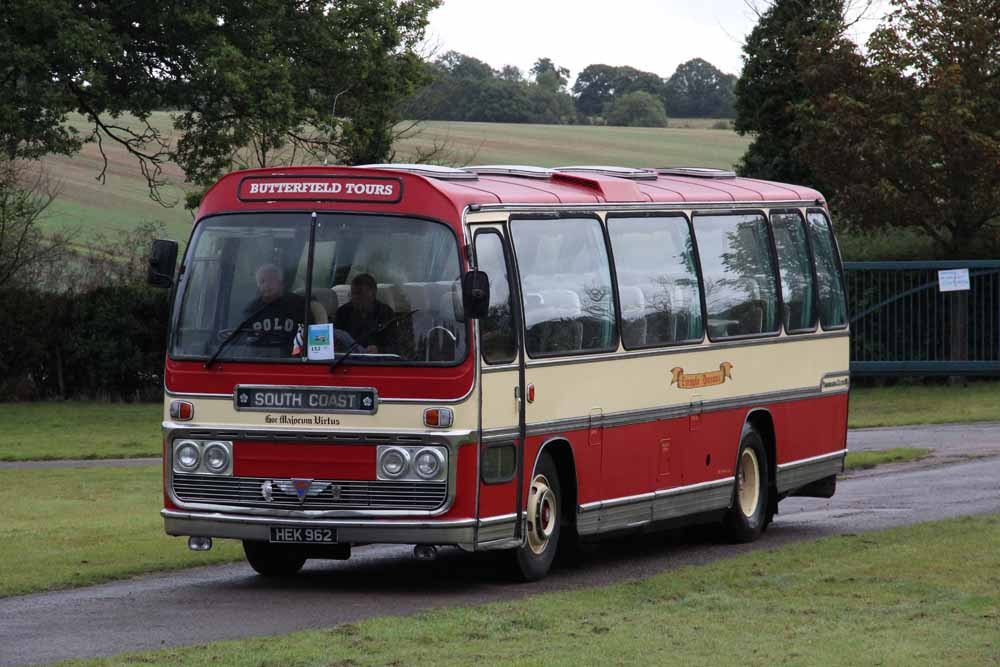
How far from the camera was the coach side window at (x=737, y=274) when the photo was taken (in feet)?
50.6

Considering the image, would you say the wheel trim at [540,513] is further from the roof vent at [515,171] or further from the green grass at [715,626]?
the roof vent at [515,171]

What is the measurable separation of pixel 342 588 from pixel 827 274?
6.87 metres

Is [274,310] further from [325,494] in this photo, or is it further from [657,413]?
[657,413]

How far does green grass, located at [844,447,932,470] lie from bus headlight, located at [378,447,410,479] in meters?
11.5

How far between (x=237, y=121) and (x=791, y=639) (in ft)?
82.8

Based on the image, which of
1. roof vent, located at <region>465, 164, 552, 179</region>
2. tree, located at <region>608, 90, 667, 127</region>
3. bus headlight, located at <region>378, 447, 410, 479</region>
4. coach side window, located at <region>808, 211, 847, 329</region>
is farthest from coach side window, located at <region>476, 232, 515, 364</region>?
tree, located at <region>608, 90, 667, 127</region>

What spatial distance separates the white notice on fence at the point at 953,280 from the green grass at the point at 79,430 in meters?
13.8

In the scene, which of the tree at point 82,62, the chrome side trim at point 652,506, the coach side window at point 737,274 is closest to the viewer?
the chrome side trim at point 652,506

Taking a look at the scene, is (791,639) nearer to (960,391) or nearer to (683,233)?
(683,233)

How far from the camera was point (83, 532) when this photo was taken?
16172 mm

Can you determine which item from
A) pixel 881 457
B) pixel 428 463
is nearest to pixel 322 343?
pixel 428 463

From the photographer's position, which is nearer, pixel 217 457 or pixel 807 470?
pixel 217 457

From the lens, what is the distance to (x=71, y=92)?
32.8m

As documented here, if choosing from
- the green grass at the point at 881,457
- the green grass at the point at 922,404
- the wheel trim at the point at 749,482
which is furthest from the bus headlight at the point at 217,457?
the green grass at the point at 922,404
